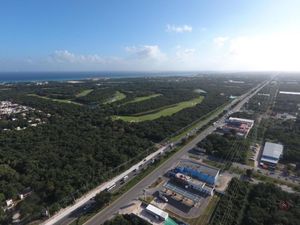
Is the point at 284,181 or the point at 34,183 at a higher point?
the point at 34,183

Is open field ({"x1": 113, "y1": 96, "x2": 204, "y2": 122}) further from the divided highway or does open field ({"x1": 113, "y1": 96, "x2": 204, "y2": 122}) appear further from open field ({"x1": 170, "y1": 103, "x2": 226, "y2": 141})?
the divided highway

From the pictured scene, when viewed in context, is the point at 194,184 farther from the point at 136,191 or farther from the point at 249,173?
the point at 249,173

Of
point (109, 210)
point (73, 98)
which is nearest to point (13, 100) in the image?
point (73, 98)

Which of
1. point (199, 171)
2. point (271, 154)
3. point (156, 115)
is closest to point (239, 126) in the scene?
point (271, 154)

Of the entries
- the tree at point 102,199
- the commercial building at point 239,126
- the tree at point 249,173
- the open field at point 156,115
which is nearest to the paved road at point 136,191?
the tree at point 102,199

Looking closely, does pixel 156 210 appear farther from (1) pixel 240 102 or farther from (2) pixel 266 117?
(1) pixel 240 102

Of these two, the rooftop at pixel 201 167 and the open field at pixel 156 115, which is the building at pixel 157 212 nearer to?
the rooftop at pixel 201 167
